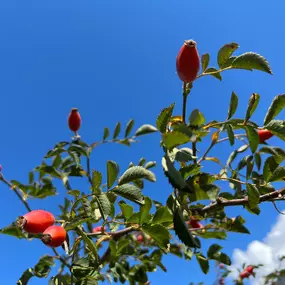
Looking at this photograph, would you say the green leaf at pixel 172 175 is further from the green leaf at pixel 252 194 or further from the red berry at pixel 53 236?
the red berry at pixel 53 236

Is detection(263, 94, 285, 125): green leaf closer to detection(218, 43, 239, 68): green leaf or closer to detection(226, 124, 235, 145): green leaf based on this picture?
detection(226, 124, 235, 145): green leaf

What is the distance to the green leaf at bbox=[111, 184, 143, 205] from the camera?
4.99 ft

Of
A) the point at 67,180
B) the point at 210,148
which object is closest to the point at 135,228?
the point at 210,148

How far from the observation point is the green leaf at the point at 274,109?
152 centimetres

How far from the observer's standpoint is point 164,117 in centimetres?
129

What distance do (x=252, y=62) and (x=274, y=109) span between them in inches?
9.2

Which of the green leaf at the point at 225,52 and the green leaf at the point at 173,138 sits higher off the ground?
the green leaf at the point at 225,52

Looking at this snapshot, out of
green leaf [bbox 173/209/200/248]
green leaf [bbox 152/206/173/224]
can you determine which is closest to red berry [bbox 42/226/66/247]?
green leaf [bbox 152/206/173/224]

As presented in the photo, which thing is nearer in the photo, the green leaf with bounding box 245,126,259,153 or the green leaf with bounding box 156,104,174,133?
the green leaf with bounding box 156,104,174,133

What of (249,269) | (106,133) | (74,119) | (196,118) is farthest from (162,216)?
(249,269)

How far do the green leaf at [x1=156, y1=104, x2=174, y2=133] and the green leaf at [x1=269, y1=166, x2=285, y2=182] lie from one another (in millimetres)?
645

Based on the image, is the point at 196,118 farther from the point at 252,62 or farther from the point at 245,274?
the point at 245,274

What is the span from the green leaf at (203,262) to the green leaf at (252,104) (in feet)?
4.52

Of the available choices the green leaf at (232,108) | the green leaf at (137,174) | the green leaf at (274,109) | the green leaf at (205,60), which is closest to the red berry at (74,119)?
the green leaf at (137,174)
